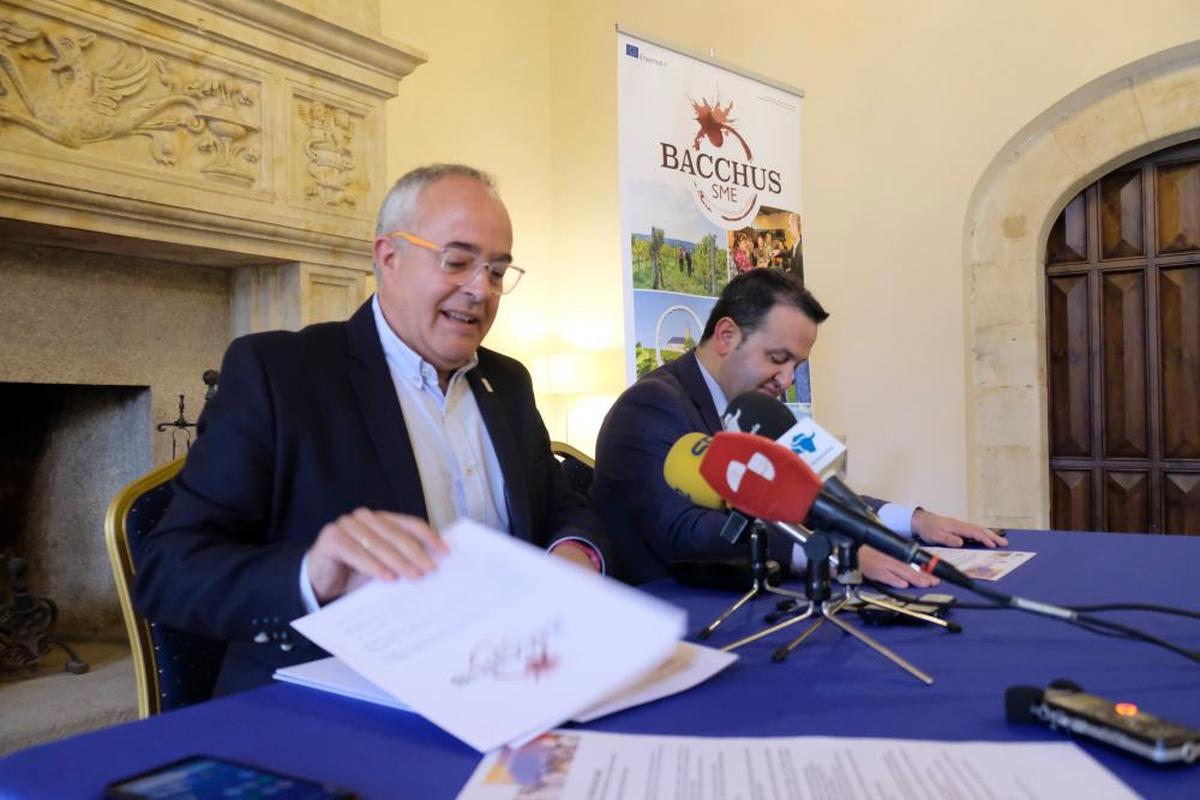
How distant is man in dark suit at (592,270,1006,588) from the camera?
5.90ft

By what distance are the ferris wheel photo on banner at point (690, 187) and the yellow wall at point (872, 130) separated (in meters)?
0.91

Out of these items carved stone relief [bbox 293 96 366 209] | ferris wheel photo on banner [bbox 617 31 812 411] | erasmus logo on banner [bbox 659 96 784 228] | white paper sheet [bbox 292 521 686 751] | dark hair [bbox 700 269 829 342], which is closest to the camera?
white paper sheet [bbox 292 521 686 751]

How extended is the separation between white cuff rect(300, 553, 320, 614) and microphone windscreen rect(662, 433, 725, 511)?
0.44 meters

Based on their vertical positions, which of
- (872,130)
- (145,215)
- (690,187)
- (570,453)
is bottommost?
(570,453)

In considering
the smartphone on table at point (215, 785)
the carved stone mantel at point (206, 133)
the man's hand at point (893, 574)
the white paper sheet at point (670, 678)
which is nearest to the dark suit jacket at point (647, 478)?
the man's hand at point (893, 574)

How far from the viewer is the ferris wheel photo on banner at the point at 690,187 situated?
3256mm

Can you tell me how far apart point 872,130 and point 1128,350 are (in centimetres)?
152

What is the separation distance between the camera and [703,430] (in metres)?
2.16

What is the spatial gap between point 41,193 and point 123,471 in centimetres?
131

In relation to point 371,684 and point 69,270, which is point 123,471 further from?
point 371,684

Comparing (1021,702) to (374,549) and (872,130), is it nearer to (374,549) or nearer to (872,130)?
(374,549)

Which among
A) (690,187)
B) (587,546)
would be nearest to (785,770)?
(587,546)

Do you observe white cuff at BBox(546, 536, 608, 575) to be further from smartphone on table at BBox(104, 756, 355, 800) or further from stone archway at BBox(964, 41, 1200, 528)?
stone archway at BBox(964, 41, 1200, 528)

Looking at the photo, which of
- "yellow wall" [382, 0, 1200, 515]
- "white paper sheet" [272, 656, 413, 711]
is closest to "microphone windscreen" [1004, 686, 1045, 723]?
"white paper sheet" [272, 656, 413, 711]
